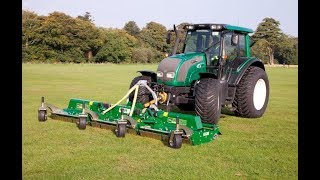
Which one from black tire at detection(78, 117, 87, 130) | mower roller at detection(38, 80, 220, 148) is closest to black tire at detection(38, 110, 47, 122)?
mower roller at detection(38, 80, 220, 148)

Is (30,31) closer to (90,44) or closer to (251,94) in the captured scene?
(90,44)

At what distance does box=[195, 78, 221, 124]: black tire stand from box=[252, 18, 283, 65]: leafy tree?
239ft

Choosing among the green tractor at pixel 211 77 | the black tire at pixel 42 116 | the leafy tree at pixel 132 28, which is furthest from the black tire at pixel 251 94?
the leafy tree at pixel 132 28

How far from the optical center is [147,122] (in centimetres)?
819

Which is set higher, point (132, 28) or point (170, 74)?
point (132, 28)

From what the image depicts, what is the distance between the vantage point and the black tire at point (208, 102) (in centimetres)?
858

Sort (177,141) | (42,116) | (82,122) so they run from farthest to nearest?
1. (42,116)
2. (82,122)
3. (177,141)

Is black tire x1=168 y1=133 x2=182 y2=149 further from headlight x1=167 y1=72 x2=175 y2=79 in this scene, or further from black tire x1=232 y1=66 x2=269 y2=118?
black tire x1=232 y1=66 x2=269 y2=118

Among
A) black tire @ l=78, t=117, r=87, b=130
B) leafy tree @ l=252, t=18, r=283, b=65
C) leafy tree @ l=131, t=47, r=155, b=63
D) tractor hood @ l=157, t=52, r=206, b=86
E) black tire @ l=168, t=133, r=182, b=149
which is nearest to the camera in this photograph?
black tire @ l=168, t=133, r=182, b=149

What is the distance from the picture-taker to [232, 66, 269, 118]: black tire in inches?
417

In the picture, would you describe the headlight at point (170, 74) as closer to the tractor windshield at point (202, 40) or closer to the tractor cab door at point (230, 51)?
the tractor windshield at point (202, 40)

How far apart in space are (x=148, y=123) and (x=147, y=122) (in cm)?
3

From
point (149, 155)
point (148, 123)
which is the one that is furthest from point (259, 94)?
point (149, 155)
